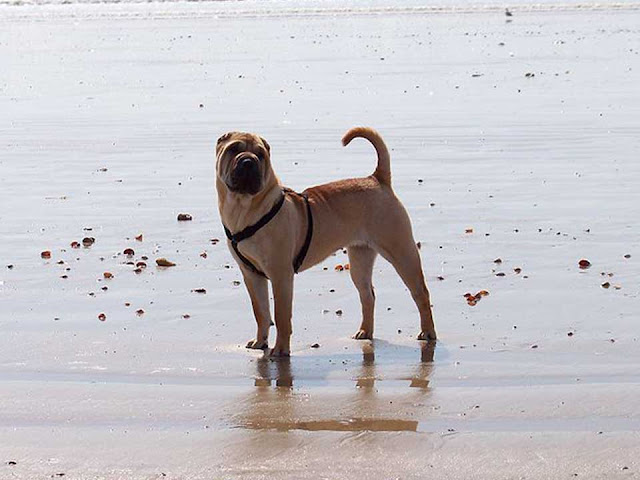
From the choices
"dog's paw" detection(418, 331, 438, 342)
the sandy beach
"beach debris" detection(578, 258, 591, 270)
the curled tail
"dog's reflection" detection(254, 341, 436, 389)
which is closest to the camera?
the sandy beach

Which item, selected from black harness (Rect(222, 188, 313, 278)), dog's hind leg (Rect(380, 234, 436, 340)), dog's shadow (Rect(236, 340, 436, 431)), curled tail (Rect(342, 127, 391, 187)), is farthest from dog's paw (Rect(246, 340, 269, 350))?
curled tail (Rect(342, 127, 391, 187))

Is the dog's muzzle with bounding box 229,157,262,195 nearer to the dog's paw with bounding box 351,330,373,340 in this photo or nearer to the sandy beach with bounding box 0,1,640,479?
the sandy beach with bounding box 0,1,640,479

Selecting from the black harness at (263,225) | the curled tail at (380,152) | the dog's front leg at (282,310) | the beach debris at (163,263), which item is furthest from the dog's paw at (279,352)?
the beach debris at (163,263)

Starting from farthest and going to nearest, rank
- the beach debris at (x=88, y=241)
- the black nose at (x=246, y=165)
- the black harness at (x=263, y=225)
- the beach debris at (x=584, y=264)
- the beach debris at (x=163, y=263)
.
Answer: the beach debris at (x=88, y=241) → the beach debris at (x=163, y=263) → the beach debris at (x=584, y=264) → the black harness at (x=263, y=225) → the black nose at (x=246, y=165)

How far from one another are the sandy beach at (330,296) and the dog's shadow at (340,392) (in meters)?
0.02

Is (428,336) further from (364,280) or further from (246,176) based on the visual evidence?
(246,176)

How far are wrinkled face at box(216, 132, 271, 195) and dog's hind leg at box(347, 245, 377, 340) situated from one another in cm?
110

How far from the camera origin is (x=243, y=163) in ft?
25.7

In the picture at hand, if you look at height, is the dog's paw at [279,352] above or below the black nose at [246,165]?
below

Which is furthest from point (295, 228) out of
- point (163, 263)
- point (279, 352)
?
point (163, 263)

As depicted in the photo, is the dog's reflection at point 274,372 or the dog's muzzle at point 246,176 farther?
the dog's muzzle at point 246,176

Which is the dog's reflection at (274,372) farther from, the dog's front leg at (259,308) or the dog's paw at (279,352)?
the dog's front leg at (259,308)

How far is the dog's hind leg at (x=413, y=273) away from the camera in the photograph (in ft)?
28.2

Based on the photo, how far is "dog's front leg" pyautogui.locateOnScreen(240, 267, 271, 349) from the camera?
841 cm
